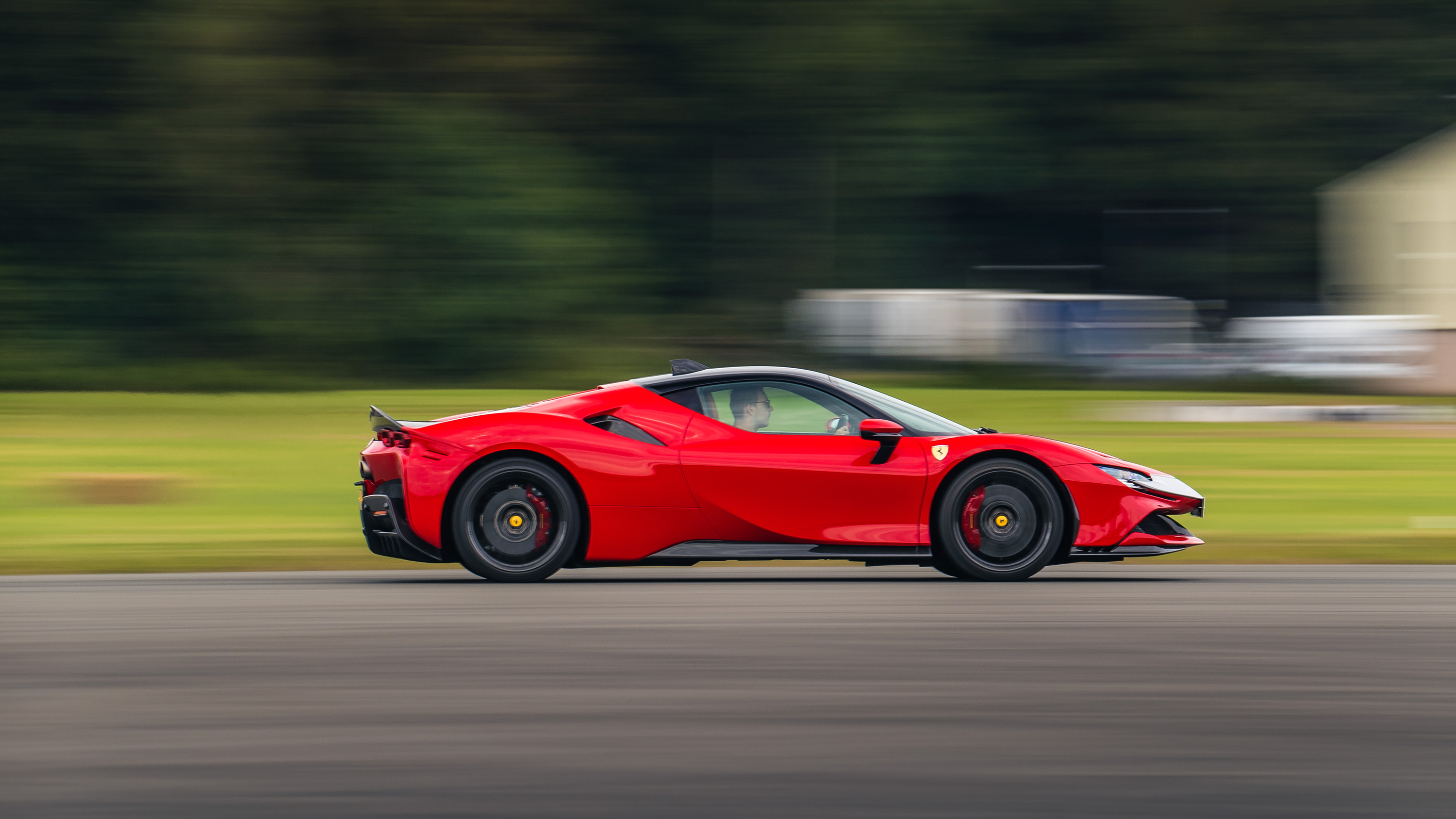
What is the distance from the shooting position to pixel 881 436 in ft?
26.7

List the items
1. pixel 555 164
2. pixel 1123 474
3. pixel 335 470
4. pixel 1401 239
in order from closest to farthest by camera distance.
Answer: pixel 1123 474 → pixel 335 470 → pixel 1401 239 → pixel 555 164

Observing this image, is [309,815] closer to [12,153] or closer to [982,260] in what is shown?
[12,153]

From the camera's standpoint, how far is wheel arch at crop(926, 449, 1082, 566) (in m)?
8.14

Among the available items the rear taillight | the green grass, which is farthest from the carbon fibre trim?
the green grass

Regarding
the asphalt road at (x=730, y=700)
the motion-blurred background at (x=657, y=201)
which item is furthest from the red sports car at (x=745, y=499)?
the motion-blurred background at (x=657, y=201)

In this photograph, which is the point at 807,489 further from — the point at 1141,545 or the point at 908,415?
the point at 1141,545

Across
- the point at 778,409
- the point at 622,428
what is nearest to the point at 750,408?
the point at 778,409

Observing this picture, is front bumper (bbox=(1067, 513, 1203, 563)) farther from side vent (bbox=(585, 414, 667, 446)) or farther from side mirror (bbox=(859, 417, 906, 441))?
side vent (bbox=(585, 414, 667, 446))

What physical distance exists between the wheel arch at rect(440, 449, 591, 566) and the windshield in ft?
4.52

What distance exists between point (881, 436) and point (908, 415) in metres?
0.38

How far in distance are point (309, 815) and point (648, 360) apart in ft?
74.5

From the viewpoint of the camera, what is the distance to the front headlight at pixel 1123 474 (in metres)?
8.22

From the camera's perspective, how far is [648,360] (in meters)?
26.9

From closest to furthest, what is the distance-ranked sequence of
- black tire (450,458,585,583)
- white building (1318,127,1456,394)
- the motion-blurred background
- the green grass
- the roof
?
black tire (450,458,585,583)
the roof
the green grass
the motion-blurred background
white building (1318,127,1456,394)
